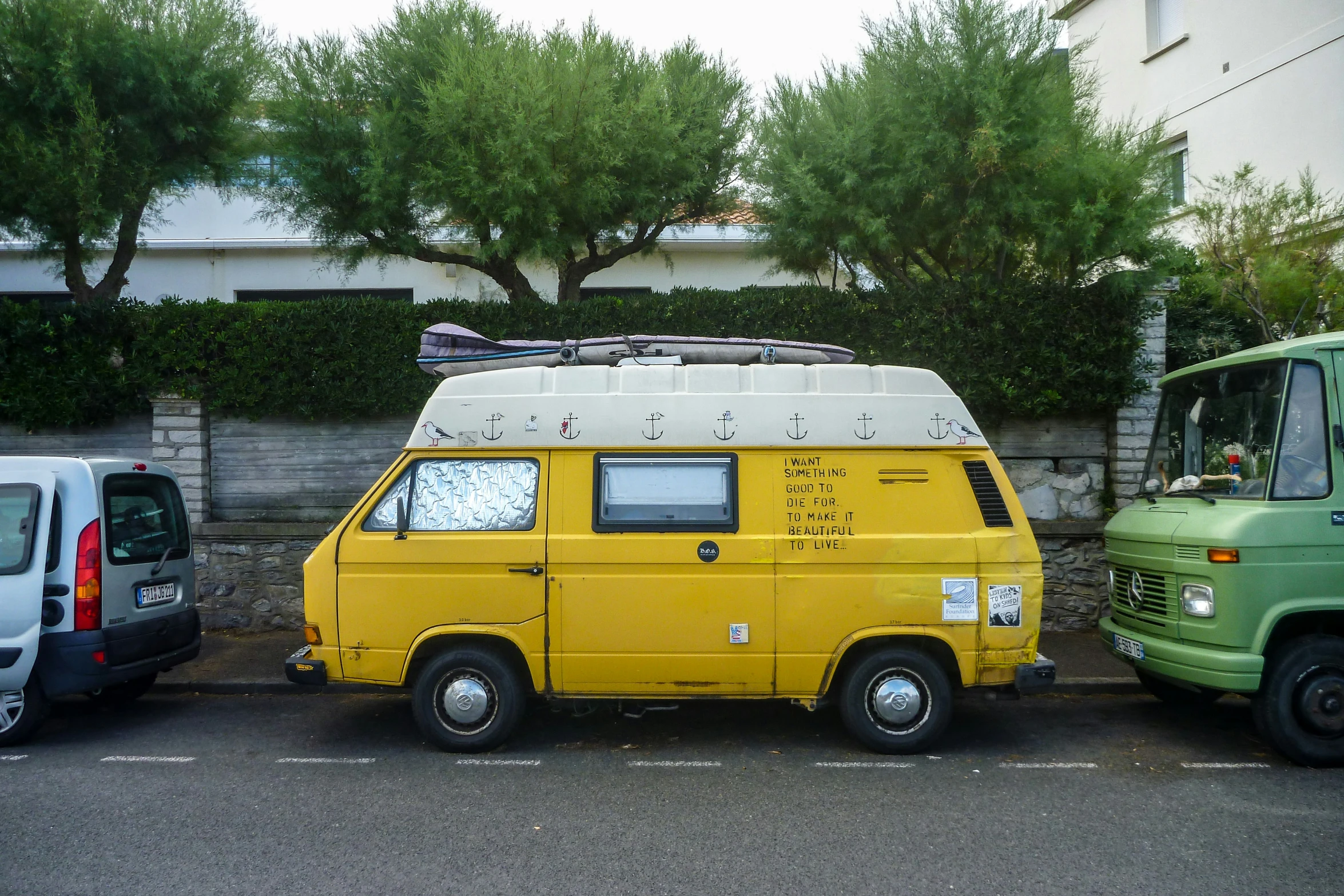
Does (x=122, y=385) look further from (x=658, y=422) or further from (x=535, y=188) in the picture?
(x=658, y=422)

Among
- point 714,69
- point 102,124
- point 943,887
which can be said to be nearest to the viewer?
point 943,887

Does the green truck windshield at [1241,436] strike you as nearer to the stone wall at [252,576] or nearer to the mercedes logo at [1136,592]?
the mercedes logo at [1136,592]

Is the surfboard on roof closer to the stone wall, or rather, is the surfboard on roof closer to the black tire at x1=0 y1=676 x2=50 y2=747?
the black tire at x1=0 y1=676 x2=50 y2=747

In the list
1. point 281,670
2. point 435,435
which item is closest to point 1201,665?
point 435,435

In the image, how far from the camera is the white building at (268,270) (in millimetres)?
14836

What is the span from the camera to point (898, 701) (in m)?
5.79

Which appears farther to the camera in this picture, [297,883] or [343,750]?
[343,750]

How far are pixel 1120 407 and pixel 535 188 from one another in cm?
606

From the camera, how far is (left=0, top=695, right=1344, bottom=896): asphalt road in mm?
4141

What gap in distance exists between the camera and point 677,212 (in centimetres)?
1046

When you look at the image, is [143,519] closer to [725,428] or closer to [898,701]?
[725,428]

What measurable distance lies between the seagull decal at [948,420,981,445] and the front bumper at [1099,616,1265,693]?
1780 millimetres

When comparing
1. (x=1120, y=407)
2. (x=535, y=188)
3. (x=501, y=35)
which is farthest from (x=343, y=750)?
(x=1120, y=407)

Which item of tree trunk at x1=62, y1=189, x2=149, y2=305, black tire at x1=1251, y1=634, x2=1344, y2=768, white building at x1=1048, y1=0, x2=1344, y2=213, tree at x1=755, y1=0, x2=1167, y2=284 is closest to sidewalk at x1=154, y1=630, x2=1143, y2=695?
black tire at x1=1251, y1=634, x2=1344, y2=768
